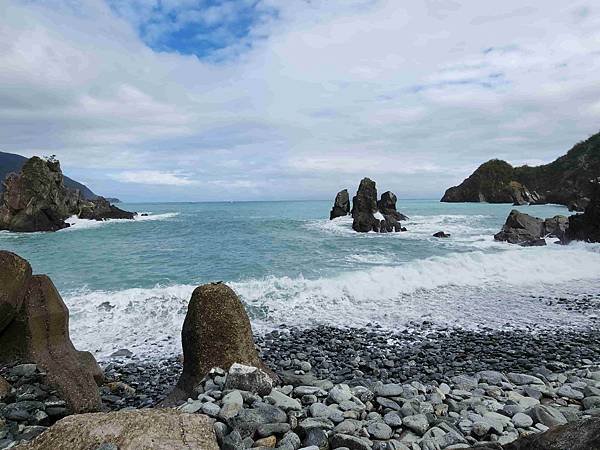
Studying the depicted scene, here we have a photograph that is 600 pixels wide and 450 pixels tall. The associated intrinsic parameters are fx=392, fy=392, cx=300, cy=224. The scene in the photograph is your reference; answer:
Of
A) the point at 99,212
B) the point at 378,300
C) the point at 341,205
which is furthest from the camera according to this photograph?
the point at 99,212

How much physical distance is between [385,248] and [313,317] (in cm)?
1566

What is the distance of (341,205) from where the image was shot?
198 feet

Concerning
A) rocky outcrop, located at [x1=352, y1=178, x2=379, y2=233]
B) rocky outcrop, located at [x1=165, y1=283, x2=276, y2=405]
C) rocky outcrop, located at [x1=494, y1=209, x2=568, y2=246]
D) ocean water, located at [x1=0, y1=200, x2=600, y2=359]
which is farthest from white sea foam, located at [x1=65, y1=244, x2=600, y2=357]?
rocky outcrop, located at [x1=352, y1=178, x2=379, y2=233]

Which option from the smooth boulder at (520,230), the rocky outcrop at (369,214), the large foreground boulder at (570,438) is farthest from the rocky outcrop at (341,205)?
the large foreground boulder at (570,438)

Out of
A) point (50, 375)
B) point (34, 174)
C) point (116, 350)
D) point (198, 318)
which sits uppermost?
point (34, 174)

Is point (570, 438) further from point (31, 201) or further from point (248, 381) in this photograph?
point (31, 201)

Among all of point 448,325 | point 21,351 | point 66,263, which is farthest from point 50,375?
point 66,263

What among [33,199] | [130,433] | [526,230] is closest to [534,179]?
[526,230]

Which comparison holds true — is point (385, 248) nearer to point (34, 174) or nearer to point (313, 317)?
point (313, 317)

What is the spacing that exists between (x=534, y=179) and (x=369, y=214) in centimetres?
10079

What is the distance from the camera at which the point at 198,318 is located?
6.75 m

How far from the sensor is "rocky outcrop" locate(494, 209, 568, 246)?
29.3 m

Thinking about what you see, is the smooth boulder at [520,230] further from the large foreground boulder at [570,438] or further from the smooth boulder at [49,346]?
the smooth boulder at [49,346]

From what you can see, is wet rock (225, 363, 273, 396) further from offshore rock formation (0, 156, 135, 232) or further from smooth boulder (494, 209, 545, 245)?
offshore rock formation (0, 156, 135, 232)
